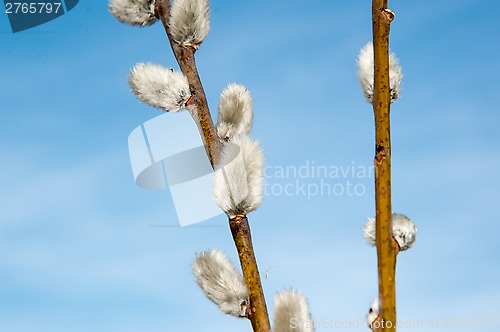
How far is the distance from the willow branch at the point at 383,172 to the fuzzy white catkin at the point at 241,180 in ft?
0.70

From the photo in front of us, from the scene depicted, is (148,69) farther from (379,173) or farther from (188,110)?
(379,173)

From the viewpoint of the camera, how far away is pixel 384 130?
0.99m

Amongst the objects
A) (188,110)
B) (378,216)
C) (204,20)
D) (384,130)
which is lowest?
(378,216)

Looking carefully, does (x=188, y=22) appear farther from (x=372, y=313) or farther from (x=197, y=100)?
(x=372, y=313)

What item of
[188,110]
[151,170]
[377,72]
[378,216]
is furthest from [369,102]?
[151,170]

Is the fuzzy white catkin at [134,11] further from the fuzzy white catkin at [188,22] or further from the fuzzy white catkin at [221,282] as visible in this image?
the fuzzy white catkin at [221,282]

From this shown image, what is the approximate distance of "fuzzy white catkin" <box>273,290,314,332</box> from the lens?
1.04 metres

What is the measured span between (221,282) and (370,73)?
42cm

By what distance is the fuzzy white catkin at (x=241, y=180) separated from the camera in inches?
43.3

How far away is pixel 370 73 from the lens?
3.68ft

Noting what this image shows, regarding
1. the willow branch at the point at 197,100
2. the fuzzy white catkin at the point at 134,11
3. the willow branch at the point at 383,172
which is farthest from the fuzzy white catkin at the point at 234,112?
the willow branch at the point at 383,172

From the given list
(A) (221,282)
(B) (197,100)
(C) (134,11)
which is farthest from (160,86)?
(A) (221,282)

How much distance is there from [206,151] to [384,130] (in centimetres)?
33

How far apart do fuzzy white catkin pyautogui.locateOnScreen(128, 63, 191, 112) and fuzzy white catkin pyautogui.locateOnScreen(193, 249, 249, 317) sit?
274 millimetres
